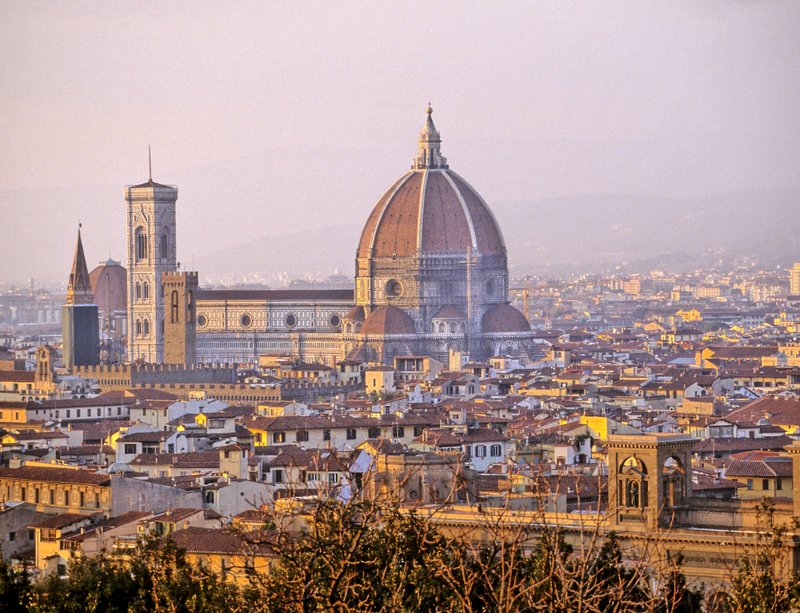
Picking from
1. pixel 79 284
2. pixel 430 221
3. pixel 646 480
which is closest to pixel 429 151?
pixel 430 221

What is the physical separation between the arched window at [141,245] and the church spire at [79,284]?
1204cm

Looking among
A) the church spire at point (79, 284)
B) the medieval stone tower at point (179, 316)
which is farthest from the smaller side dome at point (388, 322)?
the church spire at point (79, 284)

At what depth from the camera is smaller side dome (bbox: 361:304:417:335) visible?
132 m

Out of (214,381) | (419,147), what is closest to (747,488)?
(214,381)

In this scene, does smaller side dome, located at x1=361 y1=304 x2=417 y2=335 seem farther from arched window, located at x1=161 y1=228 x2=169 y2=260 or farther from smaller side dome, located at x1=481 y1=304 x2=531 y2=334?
arched window, located at x1=161 y1=228 x2=169 y2=260

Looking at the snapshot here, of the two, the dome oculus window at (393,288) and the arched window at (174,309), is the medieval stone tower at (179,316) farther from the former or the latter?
the dome oculus window at (393,288)

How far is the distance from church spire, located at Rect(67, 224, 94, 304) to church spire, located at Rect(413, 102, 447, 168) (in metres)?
20.1

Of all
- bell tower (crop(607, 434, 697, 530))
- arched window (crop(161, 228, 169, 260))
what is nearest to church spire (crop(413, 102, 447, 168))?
arched window (crop(161, 228, 169, 260))

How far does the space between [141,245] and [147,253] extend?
1.97 feet

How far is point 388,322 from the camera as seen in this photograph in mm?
131750

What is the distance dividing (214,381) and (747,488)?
6561cm

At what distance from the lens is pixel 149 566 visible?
3662 cm

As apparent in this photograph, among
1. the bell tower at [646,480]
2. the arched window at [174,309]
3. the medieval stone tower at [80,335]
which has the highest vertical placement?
the arched window at [174,309]

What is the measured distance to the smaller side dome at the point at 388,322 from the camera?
131625 millimetres
